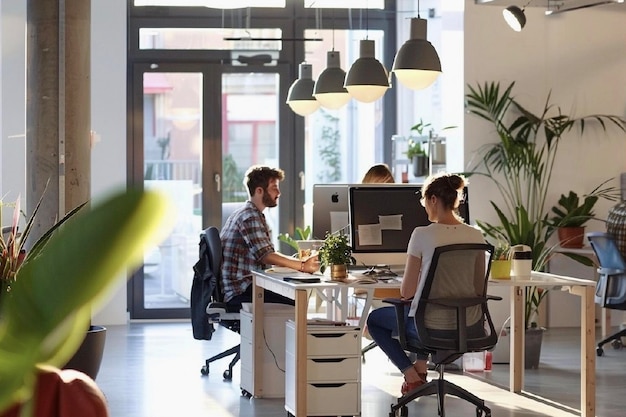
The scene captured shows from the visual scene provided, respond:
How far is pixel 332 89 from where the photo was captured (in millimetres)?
6719

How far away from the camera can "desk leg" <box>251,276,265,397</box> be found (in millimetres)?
5617

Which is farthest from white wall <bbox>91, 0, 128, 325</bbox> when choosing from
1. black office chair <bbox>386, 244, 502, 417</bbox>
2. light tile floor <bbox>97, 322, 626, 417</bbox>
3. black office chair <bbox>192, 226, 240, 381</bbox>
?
black office chair <bbox>386, 244, 502, 417</bbox>

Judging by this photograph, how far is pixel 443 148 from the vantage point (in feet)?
29.0

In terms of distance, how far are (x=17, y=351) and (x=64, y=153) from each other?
5647mm

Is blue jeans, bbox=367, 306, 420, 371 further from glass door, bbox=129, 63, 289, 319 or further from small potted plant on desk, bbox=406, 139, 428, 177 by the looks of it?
glass door, bbox=129, 63, 289, 319

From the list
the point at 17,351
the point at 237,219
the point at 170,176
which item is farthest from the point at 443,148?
the point at 17,351

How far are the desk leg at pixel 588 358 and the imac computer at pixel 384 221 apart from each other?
918 mm

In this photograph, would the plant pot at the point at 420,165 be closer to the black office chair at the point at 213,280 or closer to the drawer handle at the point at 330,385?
the black office chair at the point at 213,280

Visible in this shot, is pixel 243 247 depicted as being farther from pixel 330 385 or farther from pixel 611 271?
pixel 611 271

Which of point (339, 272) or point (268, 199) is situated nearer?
point (339, 272)

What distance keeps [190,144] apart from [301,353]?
4.73 meters

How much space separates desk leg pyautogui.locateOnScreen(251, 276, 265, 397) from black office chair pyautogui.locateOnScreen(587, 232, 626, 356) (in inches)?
101

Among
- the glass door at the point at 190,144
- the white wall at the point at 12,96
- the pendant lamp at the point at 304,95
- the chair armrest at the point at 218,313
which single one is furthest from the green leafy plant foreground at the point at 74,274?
the glass door at the point at 190,144

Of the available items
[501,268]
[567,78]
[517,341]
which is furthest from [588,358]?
Result: [567,78]
